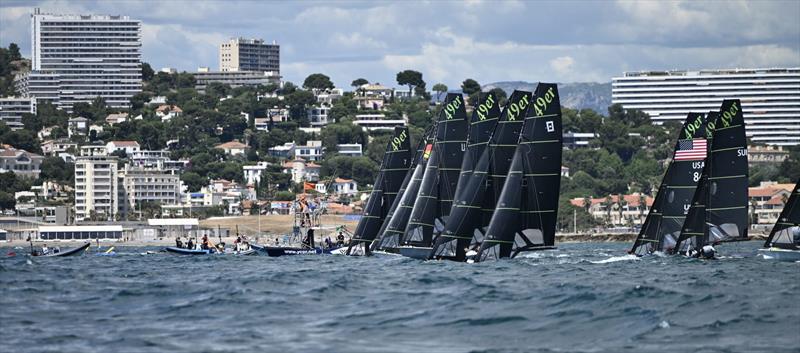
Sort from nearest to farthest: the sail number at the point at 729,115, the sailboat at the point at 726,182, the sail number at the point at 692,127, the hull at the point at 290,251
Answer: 1. the sail number at the point at 729,115
2. the sailboat at the point at 726,182
3. the sail number at the point at 692,127
4. the hull at the point at 290,251

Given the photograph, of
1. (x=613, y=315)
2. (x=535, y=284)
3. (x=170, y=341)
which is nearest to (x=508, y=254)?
(x=535, y=284)

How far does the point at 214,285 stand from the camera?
60.4m

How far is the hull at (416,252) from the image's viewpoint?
77.4 meters

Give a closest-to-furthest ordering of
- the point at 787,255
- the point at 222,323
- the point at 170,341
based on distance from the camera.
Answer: the point at 170,341 < the point at 222,323 < the point at 787,255

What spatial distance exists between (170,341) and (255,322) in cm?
459

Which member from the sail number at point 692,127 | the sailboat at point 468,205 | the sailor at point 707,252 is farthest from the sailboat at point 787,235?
the sailboat at point 468,205

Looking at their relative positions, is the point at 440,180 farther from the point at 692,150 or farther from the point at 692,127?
the point at 692,127

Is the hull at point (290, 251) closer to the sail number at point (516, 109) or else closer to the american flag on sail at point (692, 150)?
the american flag on sail at point (692, 150)

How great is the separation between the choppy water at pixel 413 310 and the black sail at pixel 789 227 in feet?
20.6

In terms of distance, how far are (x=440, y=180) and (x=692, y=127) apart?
13.1 meters

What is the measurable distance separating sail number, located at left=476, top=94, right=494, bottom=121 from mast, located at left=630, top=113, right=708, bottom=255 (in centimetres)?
1050

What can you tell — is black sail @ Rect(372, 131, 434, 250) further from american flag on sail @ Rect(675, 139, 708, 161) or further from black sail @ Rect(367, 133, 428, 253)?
american flag on sail @ Rect(675, 139, 708, 161)

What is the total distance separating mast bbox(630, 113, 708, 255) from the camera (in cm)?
8044

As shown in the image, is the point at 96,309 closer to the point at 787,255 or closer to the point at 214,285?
the point at 214,285
